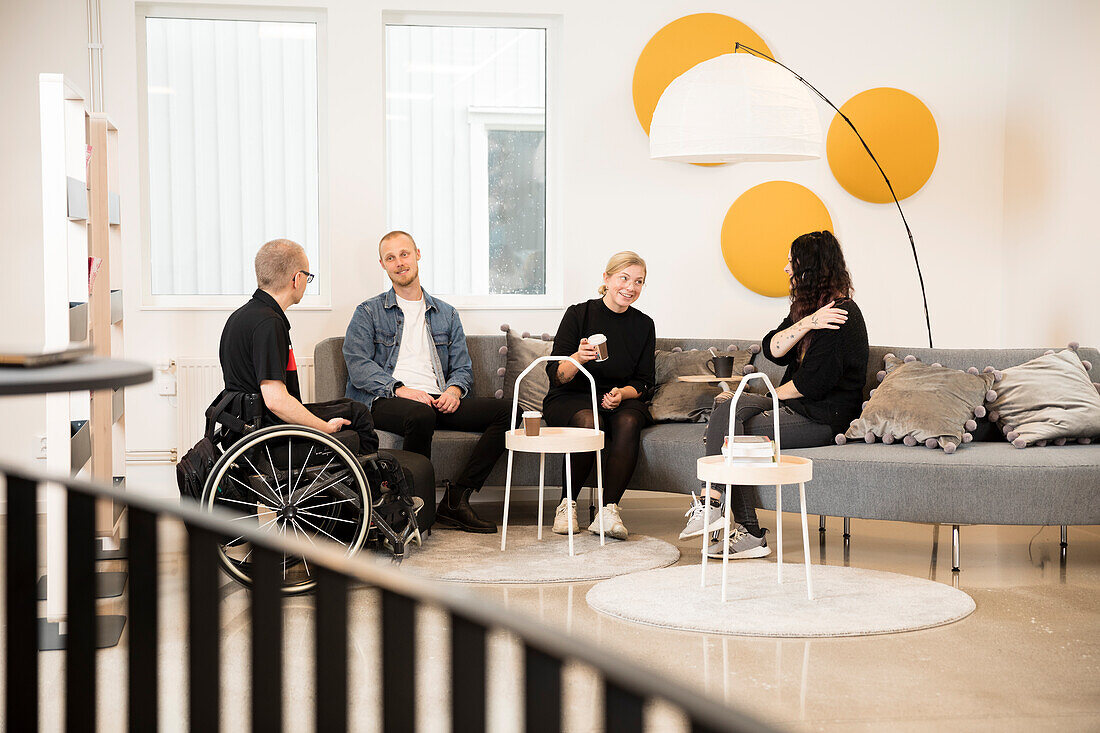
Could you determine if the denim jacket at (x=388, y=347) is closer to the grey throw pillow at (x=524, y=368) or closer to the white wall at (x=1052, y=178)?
the grey throw pillow at (x=524, y=368)

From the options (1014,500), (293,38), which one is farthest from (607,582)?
(293,38)

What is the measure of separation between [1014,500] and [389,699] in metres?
3.45

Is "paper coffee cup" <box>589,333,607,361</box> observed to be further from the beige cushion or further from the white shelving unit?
the white shelving unit

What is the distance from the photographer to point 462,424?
15.2 ft

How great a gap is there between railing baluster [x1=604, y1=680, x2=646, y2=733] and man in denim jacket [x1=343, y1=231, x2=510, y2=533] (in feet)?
12.1

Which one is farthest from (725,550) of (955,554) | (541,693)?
(541,693)

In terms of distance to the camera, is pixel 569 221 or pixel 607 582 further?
pixel 569 221

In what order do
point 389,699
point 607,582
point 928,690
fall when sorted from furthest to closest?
point 607,582, point 928,690, point 389,699

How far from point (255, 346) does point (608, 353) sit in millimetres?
1635

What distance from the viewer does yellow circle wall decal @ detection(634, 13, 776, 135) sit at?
209 inches

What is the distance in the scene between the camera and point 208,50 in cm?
522

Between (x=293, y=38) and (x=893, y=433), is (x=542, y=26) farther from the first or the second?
(x=893, y=433)

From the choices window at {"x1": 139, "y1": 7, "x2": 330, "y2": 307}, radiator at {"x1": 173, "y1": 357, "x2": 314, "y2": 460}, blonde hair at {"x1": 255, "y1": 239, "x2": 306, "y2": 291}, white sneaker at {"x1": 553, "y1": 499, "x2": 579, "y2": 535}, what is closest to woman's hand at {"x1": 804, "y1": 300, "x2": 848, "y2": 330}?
white sneaker at {"x1": 553, "y1": 499, "x2": 579, "y2": 535}

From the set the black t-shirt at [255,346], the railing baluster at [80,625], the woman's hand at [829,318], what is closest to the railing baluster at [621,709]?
the railing baluster at [80,625]
